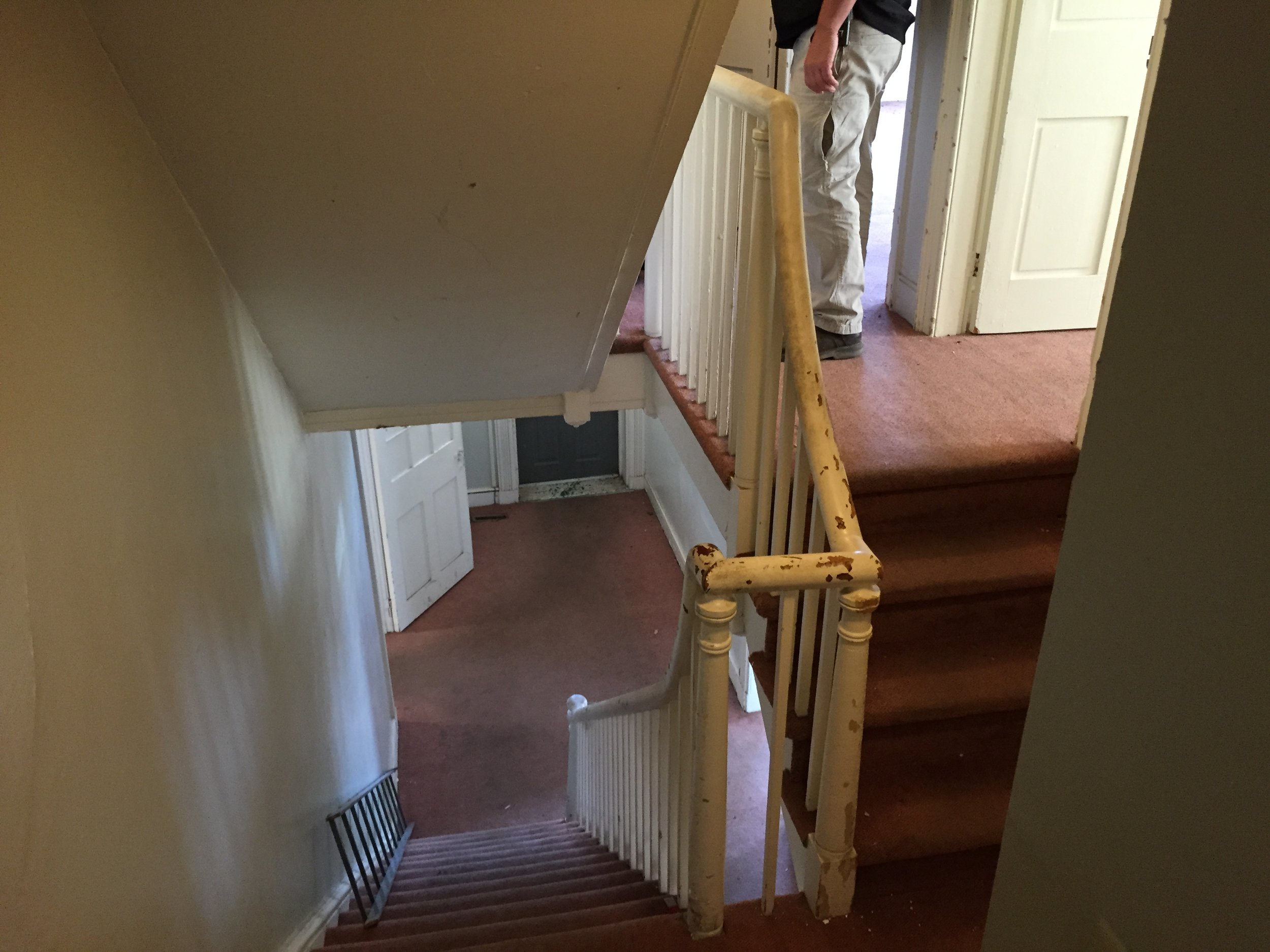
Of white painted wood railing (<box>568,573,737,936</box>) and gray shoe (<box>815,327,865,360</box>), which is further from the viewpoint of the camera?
gray shoe (<box>815,327,865,360</box>)

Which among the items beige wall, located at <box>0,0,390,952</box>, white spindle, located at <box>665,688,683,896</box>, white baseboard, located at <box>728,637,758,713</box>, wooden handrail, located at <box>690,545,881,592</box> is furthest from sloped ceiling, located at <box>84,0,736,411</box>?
white baseboard, located at <box>728,637,758,713</box>

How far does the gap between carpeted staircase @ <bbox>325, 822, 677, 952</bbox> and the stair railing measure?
0.14 ft

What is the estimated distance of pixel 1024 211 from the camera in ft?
9.57

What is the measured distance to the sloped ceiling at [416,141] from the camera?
1.33 metres

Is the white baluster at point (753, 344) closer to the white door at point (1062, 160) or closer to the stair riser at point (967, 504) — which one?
the stair riser at point (967, 504)

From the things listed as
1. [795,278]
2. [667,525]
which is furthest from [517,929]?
[667,525]

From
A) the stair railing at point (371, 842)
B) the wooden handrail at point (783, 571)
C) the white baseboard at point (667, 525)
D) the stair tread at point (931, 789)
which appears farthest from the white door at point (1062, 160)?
the white baseboard at point (667, 525)

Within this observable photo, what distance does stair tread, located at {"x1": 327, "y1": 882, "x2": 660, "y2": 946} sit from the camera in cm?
234

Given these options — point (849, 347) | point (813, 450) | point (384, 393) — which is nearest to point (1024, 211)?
point (849, 347)

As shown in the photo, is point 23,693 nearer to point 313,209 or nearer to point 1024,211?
point 313,209

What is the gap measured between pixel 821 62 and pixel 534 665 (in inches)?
141

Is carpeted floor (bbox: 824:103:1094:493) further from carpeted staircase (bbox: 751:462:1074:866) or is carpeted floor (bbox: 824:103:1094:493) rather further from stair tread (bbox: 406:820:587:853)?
stair tread (bbox: 406:820:587:853)

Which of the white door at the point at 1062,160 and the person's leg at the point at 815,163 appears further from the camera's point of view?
the white door at the point at 1062,160

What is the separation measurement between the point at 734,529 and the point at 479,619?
11.5 feet
